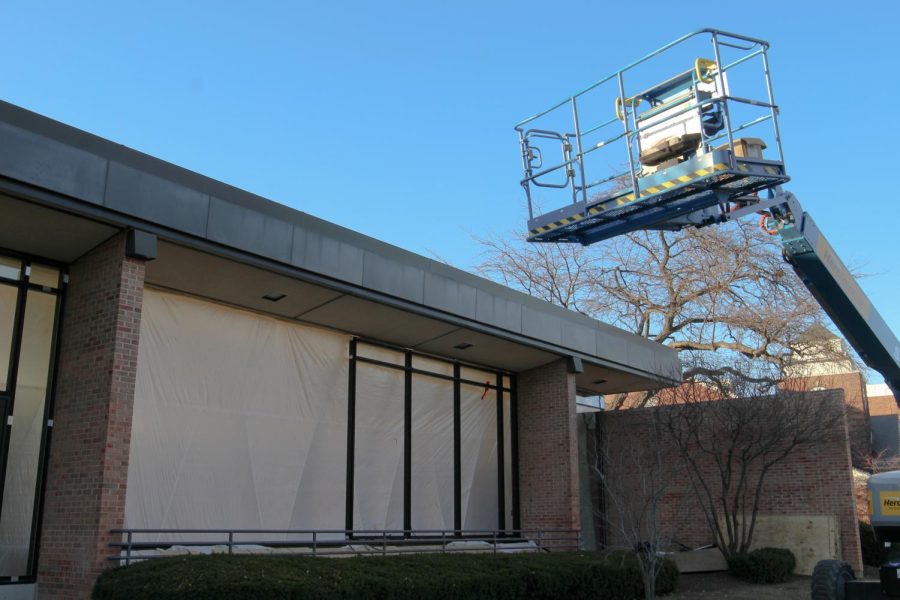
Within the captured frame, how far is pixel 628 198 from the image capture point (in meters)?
10.4

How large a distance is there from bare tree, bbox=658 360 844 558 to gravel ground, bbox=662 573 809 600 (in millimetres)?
1037

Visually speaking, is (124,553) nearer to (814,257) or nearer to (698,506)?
(814,257)

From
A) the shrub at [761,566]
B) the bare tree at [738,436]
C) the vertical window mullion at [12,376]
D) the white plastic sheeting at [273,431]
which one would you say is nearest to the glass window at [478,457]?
the white plastic sheeting at [273,431]

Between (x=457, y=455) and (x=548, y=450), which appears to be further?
(x=548, y=450)

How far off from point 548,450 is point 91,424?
1094 centimetres

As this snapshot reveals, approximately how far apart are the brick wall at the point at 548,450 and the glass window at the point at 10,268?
1160 cm

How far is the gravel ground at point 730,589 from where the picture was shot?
16.0 metres

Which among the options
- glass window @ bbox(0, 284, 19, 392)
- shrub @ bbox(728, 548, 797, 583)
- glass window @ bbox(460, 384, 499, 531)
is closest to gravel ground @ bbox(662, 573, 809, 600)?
shrub @ bbox(728, 548, 797, 583)

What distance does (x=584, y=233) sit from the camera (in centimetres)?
1119

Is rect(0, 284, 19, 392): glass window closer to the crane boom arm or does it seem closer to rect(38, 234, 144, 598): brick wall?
rect(38, 234, 144, 598): brick wall

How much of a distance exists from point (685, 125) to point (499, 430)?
441 inches

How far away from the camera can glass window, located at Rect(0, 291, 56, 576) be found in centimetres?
1136

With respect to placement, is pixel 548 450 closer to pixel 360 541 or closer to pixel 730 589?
pixel 730 589

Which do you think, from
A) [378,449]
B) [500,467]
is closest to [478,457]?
[500,467]
